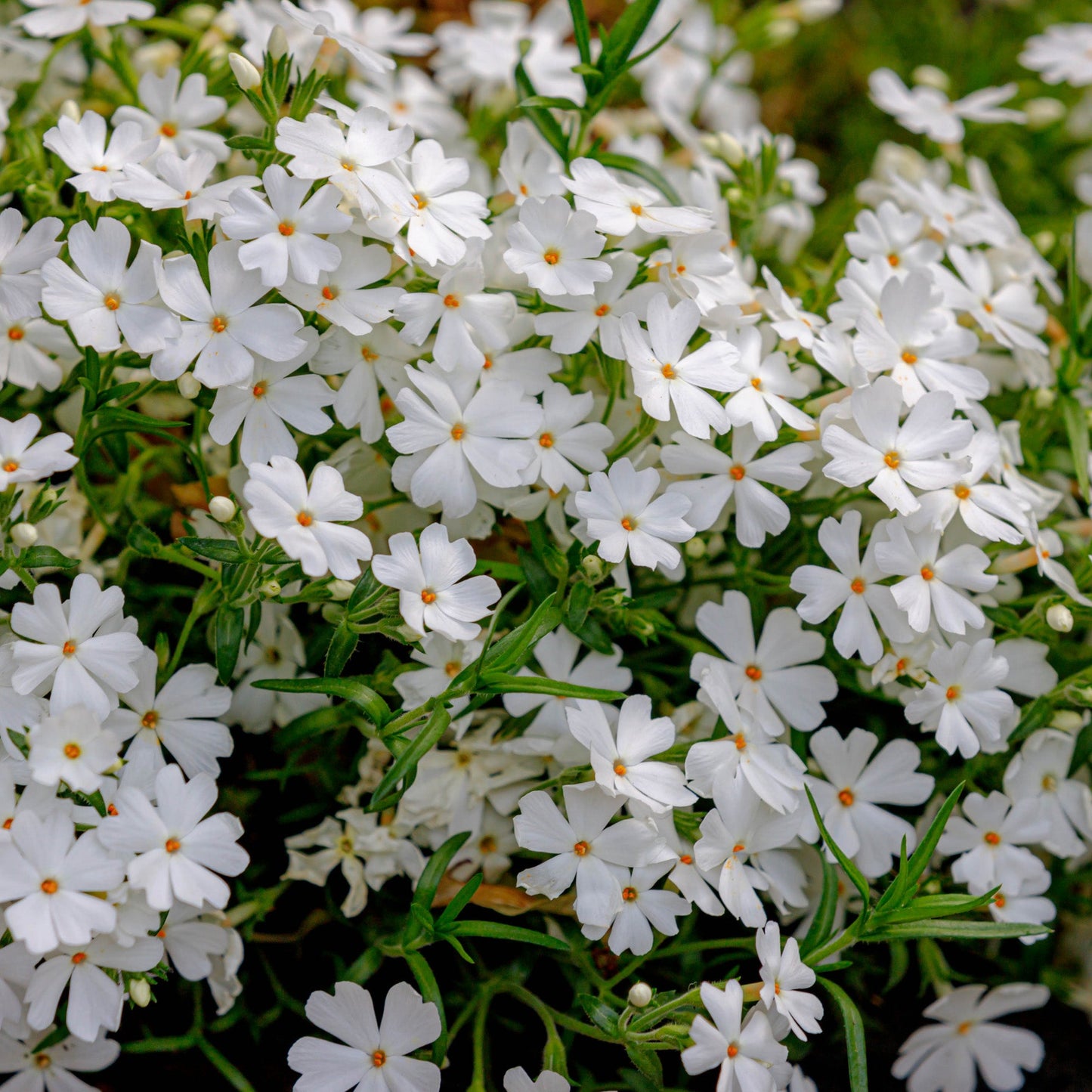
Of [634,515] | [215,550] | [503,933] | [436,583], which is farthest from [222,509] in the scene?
[503,933]

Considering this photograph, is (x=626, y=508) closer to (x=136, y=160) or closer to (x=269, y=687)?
(x=269, y=687)

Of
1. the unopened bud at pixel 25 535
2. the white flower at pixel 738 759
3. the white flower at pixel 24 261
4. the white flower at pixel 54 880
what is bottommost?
the white flower at pixel 54 880

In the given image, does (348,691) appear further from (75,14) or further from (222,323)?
(75,14)

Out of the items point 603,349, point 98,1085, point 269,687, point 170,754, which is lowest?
point 98,1085

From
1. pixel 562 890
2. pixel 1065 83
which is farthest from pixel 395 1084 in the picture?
pixel 1065 83

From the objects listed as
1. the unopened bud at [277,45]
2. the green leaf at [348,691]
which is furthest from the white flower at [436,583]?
the unopened bud at [277,45]

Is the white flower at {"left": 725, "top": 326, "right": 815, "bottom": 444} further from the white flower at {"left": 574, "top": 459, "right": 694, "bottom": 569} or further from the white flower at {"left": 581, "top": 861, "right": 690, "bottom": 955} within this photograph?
the white flower at {"left": 581, "top": 861, "right": 690, "bottom": 955}

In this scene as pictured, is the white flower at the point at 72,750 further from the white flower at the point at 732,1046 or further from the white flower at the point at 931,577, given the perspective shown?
the white flower at the point at 931,577
